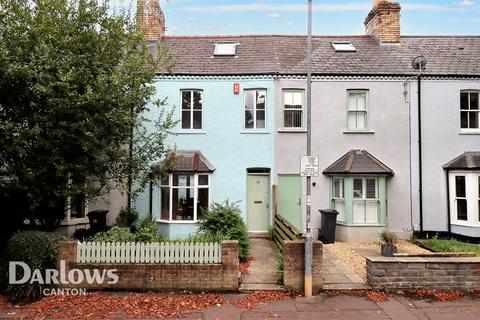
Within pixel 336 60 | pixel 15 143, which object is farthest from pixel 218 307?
pixel 336 60

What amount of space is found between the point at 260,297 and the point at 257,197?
7.20 meters

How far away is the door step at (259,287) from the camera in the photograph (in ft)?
26.4

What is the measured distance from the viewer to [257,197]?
48.4 feet

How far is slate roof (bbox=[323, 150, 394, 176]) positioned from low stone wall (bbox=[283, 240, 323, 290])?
646 cm

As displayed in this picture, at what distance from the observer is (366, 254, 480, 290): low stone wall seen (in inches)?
315

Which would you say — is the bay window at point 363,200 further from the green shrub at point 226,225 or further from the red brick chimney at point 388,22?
the red brick chimney at point 388,22

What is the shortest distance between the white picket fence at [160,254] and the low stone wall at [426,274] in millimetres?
3668

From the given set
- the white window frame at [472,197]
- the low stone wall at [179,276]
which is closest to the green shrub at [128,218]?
the low stone wall at [179,276]

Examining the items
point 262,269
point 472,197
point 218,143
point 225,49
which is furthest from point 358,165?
point 225,49

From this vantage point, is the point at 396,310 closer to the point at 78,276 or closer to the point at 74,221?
the point at 78,276

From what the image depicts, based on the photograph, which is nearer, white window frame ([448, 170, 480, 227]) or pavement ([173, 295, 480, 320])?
pavement ([173, 295, 480, 320])

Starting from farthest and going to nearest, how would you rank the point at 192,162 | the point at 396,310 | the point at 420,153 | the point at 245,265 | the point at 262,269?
1. the point at 420,153
2. the point at 192,162
3. the point at 245,265
4. the point at 262,269
5. the point at 396,310

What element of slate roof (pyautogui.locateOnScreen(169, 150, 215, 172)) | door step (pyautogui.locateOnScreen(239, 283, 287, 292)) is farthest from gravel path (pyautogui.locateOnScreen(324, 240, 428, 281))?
slate roof (pyautogui.locateOnScreen(169, 150, 215, 172))

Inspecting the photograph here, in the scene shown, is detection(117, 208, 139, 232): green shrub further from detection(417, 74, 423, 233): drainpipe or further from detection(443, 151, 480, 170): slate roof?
detection(443, 151, 480, 170): slate roof
